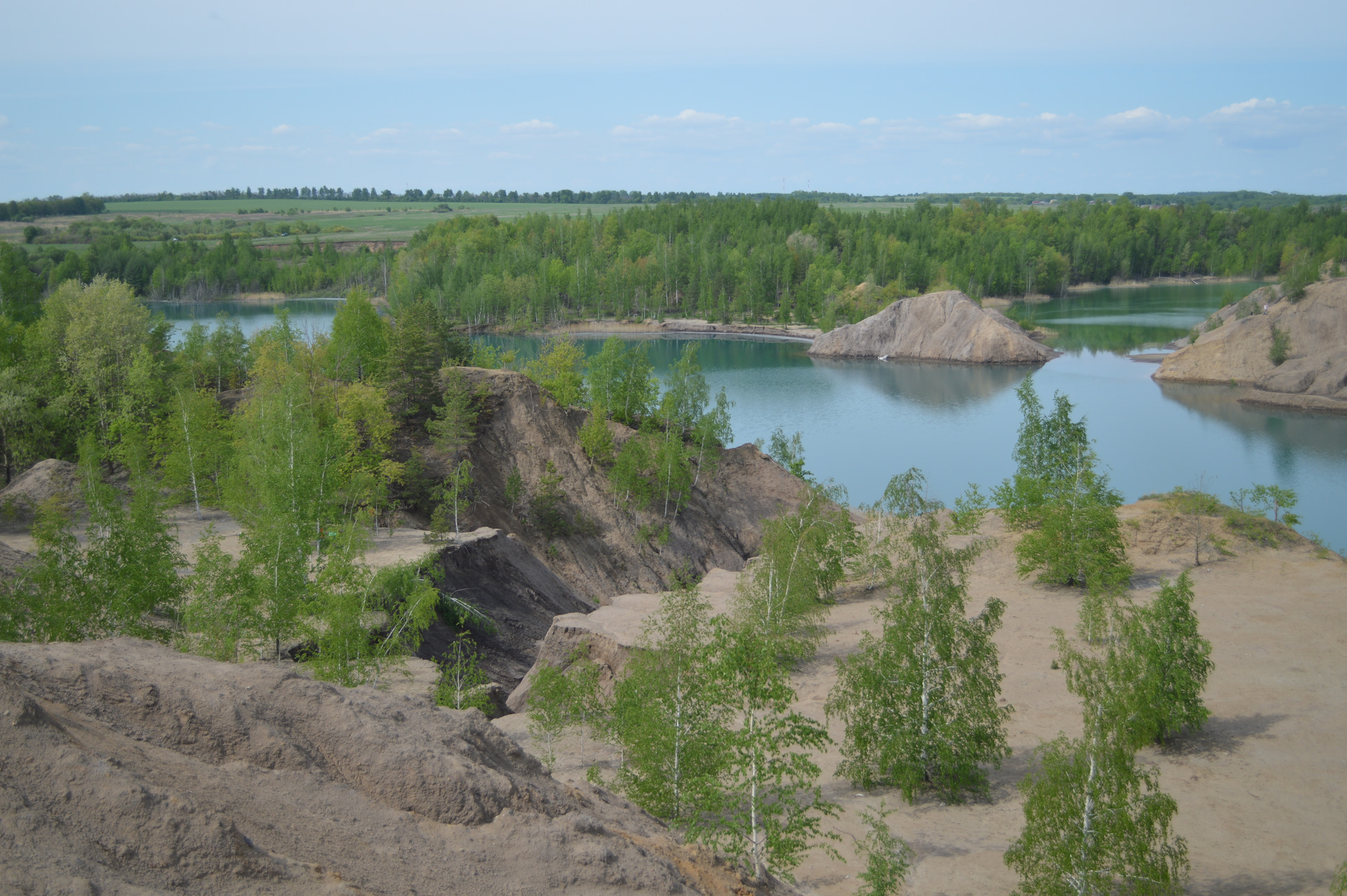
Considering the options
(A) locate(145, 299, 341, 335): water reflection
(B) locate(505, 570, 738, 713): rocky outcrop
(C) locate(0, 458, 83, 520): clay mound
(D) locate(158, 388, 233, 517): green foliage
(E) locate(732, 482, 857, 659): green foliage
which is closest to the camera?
(B) locate(505, 570, 738, 713): rocky outcrop

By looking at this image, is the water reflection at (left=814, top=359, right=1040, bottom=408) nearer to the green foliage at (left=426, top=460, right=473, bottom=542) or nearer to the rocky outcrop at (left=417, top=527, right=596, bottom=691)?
the green foliage at (left=426, top=460, right=473, bottom=542)

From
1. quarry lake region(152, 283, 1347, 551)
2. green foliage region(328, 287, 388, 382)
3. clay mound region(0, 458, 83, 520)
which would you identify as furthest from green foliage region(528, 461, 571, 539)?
quarry lake region(152, 283, 1347, 551)

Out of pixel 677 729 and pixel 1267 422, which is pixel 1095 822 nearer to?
pixel 677 729

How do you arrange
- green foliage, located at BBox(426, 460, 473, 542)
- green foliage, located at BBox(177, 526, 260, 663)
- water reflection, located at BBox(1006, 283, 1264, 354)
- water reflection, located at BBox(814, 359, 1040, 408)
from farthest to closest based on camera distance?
water reflection, located at BBox(1006, 283, 1264, 354), water reflection, located at BBox(814, 359, 1040, 408), green foliage, located at BBox(426, 460, 473, 542), green foliage, located at BBox(177, 526, 260, 663)

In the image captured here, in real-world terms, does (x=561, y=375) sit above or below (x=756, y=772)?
above

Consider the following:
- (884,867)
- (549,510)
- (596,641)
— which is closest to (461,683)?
(596,641)

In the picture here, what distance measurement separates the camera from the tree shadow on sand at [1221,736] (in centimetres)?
1998

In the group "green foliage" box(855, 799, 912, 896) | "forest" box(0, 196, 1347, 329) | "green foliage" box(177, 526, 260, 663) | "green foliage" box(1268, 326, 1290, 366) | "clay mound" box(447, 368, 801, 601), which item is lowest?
"clay mound" box(447, 368, 801, 601)

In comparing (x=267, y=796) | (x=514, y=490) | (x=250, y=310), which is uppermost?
(x=250, y=310)

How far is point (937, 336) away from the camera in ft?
337

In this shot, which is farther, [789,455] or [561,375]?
[789,455]

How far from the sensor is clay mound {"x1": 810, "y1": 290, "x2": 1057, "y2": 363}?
325 feet

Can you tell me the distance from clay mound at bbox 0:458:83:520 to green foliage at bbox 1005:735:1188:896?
98.8 ft

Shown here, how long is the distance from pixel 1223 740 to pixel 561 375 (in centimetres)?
3423
